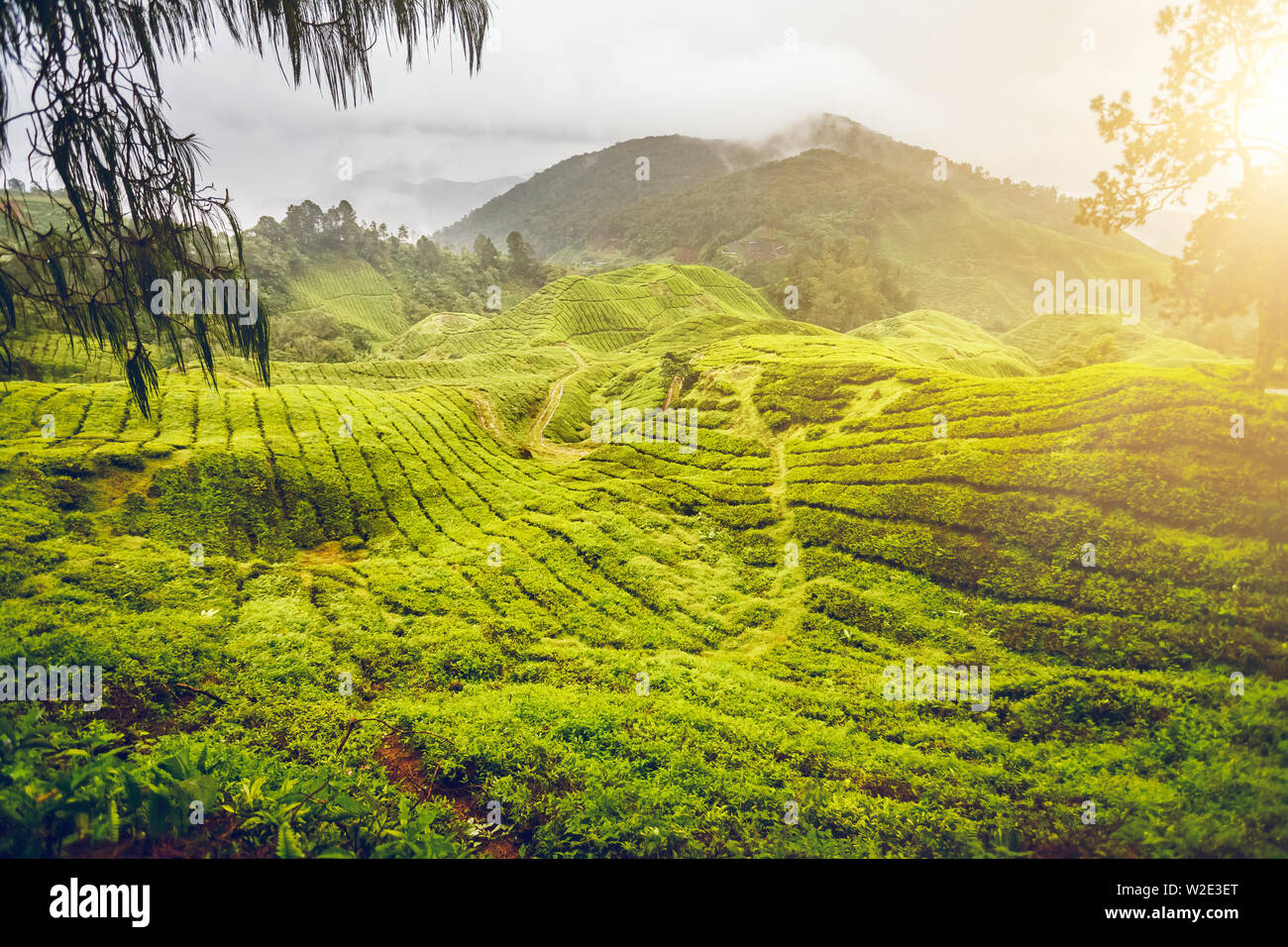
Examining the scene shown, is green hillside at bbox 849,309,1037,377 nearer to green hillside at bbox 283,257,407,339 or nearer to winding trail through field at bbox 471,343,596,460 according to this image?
winding trail through field at bbox 471,343,596,460

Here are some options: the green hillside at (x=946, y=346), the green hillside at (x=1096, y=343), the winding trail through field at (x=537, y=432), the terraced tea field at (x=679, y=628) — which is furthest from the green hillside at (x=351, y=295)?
the green hillside at (x=1096, y=343)

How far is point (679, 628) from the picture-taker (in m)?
15.4

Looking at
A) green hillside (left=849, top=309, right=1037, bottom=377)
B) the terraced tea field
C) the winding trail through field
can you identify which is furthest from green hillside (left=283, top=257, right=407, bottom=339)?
the terraced tea field

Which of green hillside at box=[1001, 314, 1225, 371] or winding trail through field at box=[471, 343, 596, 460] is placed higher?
green hillside at box=[1001, 314, 1225, 371]

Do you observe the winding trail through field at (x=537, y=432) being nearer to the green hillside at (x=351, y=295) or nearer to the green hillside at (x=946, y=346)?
the green hillside at (x=946, y=346)

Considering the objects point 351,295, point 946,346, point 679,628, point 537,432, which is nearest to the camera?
point 679,628

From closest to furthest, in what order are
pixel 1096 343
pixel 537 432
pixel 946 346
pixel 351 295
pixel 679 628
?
1. pixel 679 628
2. pixel 537 432
3. pixel 1096 343
4. pixel 946 346
5. pixel 351 295

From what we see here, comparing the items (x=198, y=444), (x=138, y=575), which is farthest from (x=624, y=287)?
(x=138, y=575)

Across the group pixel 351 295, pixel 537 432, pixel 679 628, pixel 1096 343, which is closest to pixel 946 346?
pixel 1096 343

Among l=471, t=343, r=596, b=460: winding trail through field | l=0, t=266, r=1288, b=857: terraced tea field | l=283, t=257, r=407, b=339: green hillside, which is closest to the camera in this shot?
l=0, t=266, r=1288, b=857: terraced tea field

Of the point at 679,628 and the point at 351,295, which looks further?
the point at 351,295

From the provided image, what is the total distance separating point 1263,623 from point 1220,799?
224 inches

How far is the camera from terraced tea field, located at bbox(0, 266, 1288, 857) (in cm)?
700

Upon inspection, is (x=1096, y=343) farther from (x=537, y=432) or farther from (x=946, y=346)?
(x=537, y=432)
